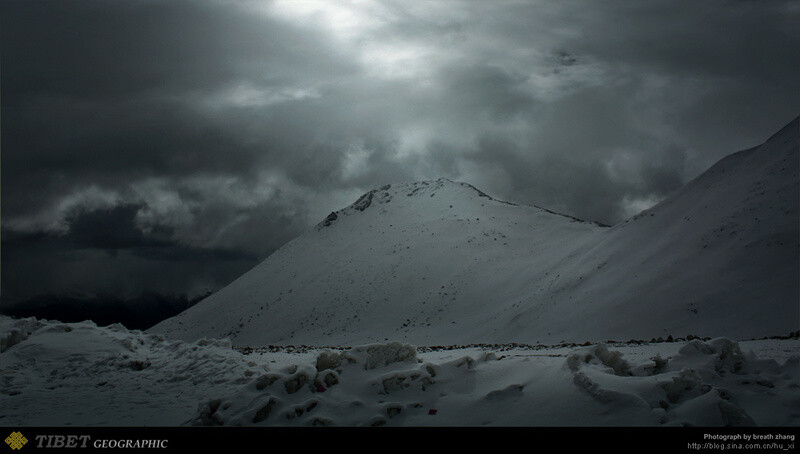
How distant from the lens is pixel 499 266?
51812 mm

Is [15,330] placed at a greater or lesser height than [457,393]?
greater

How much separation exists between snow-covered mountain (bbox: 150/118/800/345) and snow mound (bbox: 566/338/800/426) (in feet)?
52.4

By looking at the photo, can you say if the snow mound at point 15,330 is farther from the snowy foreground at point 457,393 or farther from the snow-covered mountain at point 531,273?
the snow-covered mountain at point 531,273

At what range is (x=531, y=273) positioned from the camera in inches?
1820

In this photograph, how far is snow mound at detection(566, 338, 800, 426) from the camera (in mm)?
7559

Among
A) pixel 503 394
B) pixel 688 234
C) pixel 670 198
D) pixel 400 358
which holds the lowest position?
pixel 503 394

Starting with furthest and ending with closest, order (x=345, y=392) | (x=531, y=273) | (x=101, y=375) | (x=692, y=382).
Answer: (x=531, y=273), (x=101, y=375), (x=345, y=392), (x=692, y=382)

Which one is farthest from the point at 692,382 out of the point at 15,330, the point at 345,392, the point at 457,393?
the point at 15,330

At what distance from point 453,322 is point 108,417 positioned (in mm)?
33821

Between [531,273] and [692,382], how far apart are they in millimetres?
38683

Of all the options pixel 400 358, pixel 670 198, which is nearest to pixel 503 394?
pixel 400 358

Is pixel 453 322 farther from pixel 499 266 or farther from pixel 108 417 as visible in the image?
pixel 108 417
